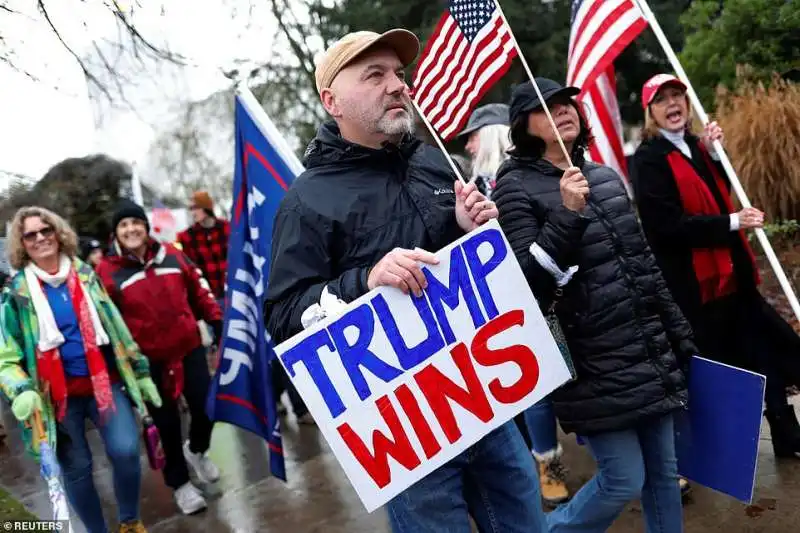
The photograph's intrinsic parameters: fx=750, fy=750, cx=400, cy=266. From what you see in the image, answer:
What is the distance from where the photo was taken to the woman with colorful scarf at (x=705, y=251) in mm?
3609

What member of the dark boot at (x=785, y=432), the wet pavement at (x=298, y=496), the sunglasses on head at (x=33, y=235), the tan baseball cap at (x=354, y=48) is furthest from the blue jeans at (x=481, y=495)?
the sunglasses on head at (x=33, y=235)

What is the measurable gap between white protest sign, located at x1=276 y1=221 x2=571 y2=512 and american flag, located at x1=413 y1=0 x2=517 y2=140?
887 millimetres

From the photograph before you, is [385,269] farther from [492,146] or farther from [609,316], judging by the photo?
[492,146]

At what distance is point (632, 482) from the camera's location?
2.64 m

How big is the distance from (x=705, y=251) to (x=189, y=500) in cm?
338

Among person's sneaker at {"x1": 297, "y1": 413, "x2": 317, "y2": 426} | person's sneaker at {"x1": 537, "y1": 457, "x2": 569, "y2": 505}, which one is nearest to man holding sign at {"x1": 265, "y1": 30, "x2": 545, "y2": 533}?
person's sneaker at {"x1": 537, "y1": 457, "x2": 569, "y2": 505}

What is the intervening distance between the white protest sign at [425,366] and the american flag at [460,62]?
887mm

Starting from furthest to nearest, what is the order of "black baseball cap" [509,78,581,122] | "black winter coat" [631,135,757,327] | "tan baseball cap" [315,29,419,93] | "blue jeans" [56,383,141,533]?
1. "blue jeans" [56,383,141,533]
2. "black winter coat" [631,135,757,327]
3. "black baseball cap" [509,78,581,122]
4. "tan baseball cap" [315,29,419,93]

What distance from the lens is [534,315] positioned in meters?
2.20

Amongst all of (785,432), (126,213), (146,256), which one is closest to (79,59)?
(126,213)

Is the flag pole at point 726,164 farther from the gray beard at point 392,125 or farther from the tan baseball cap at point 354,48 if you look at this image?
the gray beard at point 392,125

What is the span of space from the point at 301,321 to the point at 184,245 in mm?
5740

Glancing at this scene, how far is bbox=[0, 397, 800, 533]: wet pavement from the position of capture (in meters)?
3.41

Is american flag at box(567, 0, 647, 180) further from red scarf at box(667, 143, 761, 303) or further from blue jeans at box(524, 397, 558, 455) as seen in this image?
blue jeans at box(524, 397, 558, 455)
